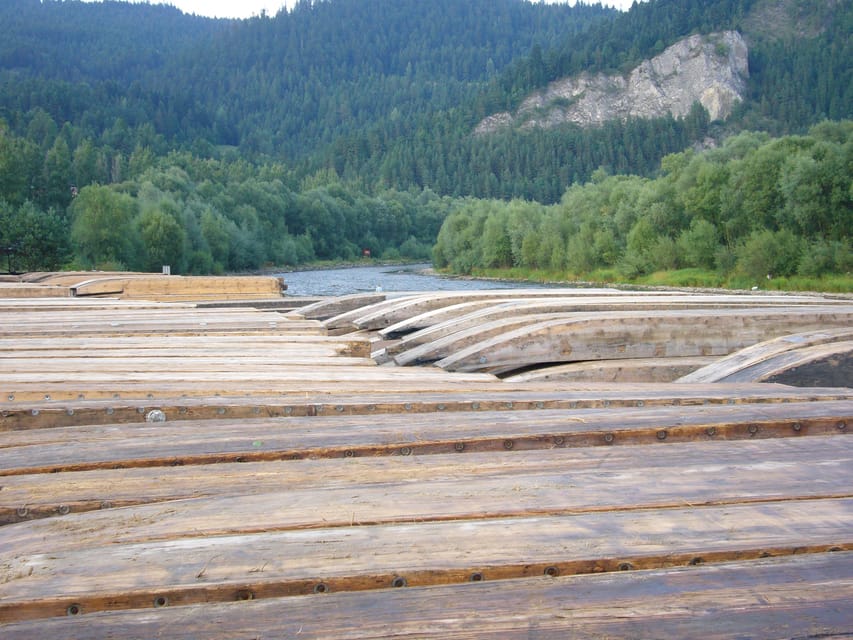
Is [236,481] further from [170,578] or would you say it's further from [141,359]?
[141,359]

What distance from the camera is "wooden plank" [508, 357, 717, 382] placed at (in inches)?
216

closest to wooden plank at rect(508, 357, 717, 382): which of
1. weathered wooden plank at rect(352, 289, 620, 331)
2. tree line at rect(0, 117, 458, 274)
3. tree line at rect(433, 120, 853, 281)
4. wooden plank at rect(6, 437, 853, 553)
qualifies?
weathered wooden plank at rect(352, 289, 620, 331)

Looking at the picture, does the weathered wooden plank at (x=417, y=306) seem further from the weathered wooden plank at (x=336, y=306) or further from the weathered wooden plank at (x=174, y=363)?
the weathered wooden plank at (x=174, y=363)

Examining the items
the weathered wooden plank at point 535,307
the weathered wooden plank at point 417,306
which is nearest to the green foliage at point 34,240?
the weathered wooden plank at point 417,306

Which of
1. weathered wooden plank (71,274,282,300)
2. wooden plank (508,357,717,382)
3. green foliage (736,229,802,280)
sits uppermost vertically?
weathered wooden plank (71,274,282,300)

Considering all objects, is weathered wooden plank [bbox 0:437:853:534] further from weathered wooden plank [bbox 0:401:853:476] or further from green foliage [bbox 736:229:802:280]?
green foliage [bbox 736:229:802:280]

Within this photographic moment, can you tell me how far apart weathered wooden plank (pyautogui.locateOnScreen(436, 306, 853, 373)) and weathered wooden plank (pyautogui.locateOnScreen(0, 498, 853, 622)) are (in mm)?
3529

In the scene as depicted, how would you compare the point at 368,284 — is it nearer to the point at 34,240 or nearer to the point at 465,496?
the point at 34,240

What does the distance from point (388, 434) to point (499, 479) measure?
0.62m

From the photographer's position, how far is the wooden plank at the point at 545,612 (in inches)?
57.8

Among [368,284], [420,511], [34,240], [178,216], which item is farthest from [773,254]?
[420,511]

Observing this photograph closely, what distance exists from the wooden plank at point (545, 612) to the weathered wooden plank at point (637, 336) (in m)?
3.80

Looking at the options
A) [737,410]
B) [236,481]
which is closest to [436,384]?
[737,410]

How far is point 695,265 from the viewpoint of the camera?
61344 millimetres
